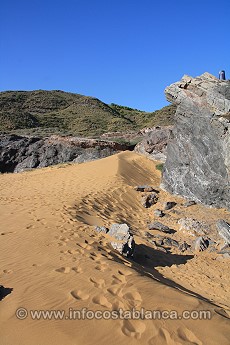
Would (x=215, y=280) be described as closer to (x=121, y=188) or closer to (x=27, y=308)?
(x=27, y=308)

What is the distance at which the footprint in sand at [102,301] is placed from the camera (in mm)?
4161

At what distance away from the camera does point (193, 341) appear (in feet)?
11.7

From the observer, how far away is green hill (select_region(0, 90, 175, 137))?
45.5m

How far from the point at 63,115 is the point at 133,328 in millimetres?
55679

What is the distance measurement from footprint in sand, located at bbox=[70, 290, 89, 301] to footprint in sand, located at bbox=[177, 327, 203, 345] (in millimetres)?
1379

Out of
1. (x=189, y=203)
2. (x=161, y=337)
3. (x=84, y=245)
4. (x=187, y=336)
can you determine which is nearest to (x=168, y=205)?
(x=189, y=203)

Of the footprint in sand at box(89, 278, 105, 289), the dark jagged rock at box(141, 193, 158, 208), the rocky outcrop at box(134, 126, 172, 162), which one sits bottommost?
the footprint in sand at box(89, 278, 105, 289)

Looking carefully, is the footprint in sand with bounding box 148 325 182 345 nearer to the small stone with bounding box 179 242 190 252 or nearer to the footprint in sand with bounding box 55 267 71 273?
the footprint in sand with bounding box 55 267 71 273

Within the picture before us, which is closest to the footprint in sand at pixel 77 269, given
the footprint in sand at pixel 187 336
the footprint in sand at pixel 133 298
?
the footprint in sand at pixel 133 298

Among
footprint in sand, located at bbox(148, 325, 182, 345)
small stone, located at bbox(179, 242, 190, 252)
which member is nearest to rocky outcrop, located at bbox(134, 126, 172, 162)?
small stone, located at bbox(179, 242, 190, 252)

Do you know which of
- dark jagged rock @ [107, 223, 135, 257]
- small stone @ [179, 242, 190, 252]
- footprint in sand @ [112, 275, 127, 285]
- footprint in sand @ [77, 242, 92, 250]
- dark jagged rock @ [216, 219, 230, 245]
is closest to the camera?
footprint in sand @ [112, 275, 127, 285]

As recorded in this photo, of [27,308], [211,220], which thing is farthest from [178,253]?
[27,308]

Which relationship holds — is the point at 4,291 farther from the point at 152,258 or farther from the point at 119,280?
the point at 152,258

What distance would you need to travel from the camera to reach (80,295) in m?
4.41
